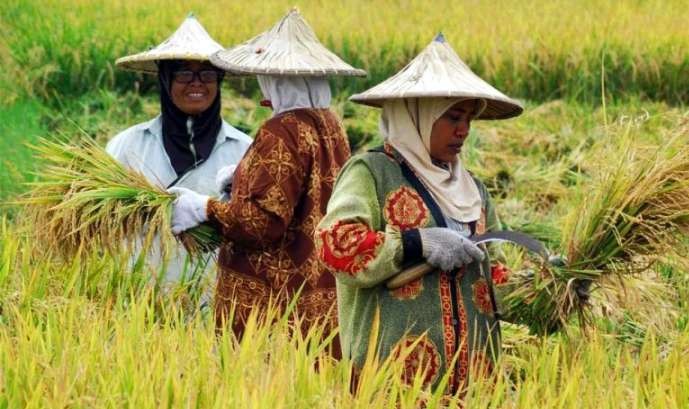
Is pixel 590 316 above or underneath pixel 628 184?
underneath

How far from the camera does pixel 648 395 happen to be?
3180 millimetres

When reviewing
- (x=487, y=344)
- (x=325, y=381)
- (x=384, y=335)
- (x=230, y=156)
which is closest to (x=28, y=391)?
(x=325, y=381)

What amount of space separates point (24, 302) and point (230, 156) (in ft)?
3.72

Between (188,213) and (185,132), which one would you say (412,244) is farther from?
(185,132)

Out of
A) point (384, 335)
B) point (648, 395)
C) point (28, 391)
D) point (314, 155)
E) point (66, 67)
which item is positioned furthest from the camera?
point (66, 67)

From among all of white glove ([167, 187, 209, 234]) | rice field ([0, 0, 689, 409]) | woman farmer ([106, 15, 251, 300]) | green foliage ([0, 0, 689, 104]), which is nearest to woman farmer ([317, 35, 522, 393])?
rice field ([0, 0, 689, 409])

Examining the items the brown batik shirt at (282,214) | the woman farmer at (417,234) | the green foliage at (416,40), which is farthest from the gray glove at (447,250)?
the green foliage at (416,40)

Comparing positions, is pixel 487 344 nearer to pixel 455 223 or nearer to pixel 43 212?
pixel 455 223

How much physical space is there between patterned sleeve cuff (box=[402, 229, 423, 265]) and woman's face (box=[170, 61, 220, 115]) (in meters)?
1.55

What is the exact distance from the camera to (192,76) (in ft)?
15.9

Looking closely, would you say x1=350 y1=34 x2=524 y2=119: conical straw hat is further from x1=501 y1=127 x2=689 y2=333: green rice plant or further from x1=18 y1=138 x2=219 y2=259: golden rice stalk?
x1=18 y1=138 x2=219 y2=259: golden rice stalk

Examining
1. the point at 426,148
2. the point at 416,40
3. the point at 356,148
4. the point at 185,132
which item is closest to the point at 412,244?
the point at 426,148

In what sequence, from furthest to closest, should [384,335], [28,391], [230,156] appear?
[230,156], [384,335], [28,391]

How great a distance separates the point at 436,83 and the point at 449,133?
0.37ft
